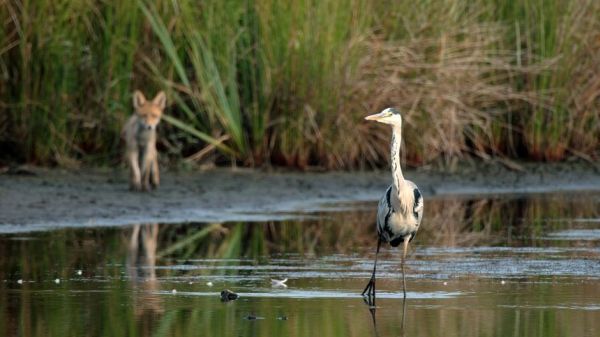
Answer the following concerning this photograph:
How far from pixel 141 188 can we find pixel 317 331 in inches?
304

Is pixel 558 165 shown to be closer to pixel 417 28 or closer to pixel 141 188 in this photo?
pixel 417 28

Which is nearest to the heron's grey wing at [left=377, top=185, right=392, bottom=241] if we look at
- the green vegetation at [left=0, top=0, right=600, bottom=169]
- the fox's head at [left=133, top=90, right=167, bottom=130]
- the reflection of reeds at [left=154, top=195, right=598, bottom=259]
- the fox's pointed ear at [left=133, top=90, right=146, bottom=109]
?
the reflection of reeds at [left=154, top=195, right=598, bottom=259]

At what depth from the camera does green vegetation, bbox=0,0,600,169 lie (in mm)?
16453

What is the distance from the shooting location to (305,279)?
984 cm

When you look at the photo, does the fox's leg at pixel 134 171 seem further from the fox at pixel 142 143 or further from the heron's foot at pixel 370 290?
the heron's foot at pixel 370 290

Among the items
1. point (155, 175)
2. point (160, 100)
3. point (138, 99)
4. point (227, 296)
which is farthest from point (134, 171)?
point (227, 296)

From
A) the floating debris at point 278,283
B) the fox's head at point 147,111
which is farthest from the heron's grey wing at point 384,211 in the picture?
the fox's head at point 147,111

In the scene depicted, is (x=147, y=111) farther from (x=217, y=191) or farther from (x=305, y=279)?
(x=305, y=279)

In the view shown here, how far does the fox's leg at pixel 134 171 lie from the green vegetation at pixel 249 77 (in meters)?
1.54

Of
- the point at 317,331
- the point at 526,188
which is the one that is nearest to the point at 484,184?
the point at 526,188

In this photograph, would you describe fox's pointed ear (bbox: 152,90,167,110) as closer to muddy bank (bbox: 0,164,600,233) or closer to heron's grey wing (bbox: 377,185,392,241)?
muddy bank (bbox: 0,164,600,233)

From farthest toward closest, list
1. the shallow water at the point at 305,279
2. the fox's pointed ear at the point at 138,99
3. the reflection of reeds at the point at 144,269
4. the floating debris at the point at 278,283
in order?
the fox's pointed ear at the point at 138,99 → the floating debris at the point at 278,283 → the reflection of reeds at the point at 144,269 → the shallow water at the point at 305,279

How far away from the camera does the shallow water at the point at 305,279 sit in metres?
7.96

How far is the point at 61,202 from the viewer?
14250 millimetres
